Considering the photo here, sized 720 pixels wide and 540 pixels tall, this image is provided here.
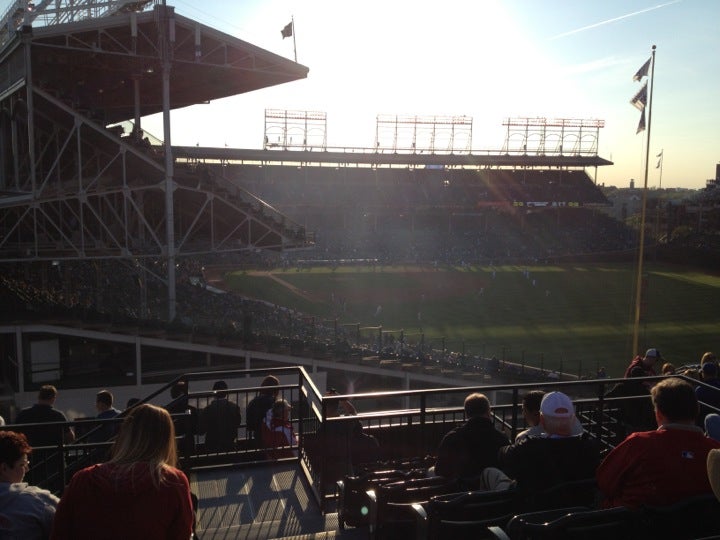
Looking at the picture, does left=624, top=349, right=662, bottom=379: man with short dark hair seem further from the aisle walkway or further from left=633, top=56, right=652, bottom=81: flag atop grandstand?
left=633, top=56, right=652, bottom=81: flag atop grandstand

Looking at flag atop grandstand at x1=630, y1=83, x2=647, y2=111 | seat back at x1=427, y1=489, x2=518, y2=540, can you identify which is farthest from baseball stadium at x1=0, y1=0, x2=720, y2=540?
flag atop grandstand at x1=630, y1=83, x2=647, y2=111

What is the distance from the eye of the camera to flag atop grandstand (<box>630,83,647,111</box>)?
21.4 meters

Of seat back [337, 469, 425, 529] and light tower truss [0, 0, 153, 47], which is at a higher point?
light tower truss [0, 0, 153, 47]

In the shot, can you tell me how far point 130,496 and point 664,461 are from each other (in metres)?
2.64

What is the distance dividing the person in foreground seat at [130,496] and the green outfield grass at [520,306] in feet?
66.2

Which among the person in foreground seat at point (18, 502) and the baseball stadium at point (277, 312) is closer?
the person in foreground seat at point (18, 502)

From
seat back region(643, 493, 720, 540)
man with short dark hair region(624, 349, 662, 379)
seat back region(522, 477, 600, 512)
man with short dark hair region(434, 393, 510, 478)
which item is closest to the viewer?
seat back region(643, 493, 720, 540)

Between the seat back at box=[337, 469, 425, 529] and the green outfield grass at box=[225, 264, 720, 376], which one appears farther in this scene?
the green outfield grass at box=[225, 264, 720, 376]

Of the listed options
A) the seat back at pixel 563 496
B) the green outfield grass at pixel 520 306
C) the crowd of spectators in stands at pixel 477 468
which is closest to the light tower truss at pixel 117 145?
the green outfield grass at pixel 520 306

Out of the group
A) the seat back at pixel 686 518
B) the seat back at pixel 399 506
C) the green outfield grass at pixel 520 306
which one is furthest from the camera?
the green outfield grass at pixel 520 306

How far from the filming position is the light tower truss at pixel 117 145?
66.8ft

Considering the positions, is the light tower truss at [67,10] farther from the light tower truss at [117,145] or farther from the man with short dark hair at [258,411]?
the man with short dark hair at [258,411]

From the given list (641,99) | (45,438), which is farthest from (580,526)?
(641,99)

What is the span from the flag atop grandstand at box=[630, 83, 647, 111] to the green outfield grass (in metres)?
6.27
